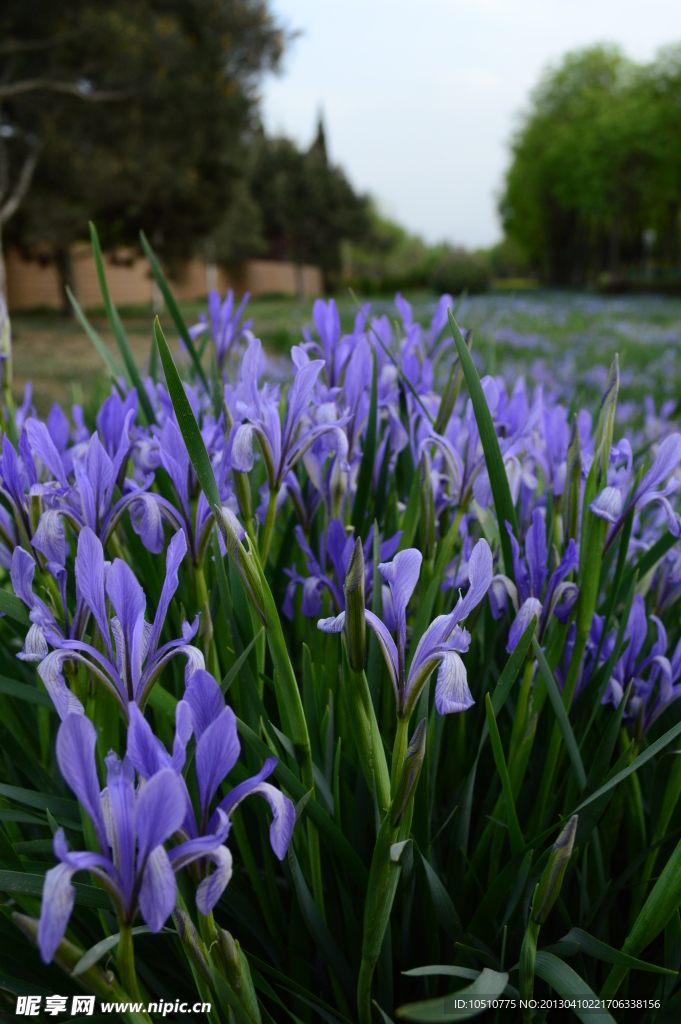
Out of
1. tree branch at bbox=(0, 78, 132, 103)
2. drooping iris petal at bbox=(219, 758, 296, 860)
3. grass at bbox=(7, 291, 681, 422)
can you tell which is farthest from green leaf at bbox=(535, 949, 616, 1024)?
tree branch at bbox=(0, 78, 132, 103)

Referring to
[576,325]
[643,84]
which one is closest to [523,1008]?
[576,325]

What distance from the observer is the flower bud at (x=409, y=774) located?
50cm

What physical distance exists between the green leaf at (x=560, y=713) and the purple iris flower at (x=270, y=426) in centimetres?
30

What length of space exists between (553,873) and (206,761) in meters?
0.26

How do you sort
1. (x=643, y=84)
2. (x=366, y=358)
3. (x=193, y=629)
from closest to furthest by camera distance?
(x=193, y=629)
(x=366, y=358)
(x=643, y=84)

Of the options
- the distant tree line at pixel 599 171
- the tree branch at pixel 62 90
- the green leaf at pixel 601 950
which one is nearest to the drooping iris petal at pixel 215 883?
the green leaf at pixel 601 950

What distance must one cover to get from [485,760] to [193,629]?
0.52 metres

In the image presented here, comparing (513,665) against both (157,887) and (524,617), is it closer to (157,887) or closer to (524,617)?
(524,617)

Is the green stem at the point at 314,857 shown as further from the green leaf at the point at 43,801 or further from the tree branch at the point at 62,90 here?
the tree branch at the point at 62,90

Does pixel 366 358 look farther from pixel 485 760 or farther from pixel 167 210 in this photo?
pixel 167 210

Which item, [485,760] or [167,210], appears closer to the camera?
[485,760]

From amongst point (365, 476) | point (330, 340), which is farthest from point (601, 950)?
point (330, 340)

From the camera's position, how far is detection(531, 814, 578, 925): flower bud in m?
0.50

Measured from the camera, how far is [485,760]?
936mm
